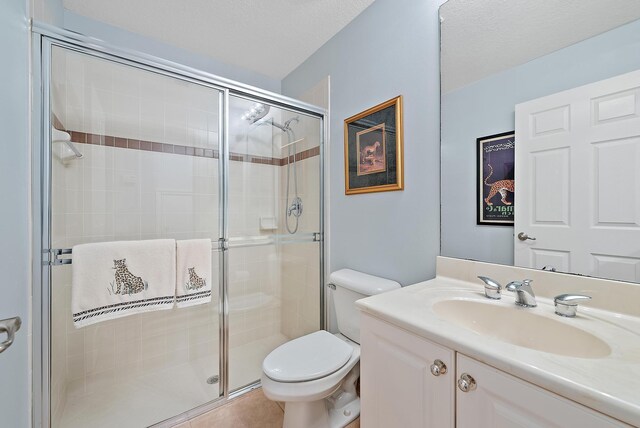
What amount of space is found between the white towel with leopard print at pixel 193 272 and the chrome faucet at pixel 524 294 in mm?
1481

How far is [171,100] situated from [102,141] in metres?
0.46

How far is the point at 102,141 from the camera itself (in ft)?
5.00

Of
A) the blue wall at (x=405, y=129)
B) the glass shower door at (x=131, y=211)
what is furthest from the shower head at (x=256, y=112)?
the blue wall at (x=405, y=129)

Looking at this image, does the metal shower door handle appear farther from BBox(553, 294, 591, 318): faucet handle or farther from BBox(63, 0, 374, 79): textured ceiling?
BBox(63, 0, 374, 79): textured ceiling

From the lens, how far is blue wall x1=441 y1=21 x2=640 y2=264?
32.3 inches

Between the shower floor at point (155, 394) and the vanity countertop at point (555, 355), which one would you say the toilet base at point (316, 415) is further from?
the vanity countertop at point (555, 355)

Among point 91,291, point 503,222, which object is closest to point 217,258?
point 91,291

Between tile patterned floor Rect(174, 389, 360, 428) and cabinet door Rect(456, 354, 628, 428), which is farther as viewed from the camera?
tile patterned floor Rect(174, 389, 360, 428)

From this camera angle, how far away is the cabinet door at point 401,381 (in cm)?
70

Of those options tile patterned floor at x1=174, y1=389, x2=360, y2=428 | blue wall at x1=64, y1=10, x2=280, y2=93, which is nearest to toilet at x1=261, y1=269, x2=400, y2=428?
tile patterned floor at x1=174, y1=389, x2=360, y2=428

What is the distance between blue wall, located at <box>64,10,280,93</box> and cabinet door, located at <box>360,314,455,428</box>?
2.11 metres

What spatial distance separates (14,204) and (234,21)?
1579 mm

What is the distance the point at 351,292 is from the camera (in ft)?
4.97

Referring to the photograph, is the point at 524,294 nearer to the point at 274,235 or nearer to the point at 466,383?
the point at 466,383
